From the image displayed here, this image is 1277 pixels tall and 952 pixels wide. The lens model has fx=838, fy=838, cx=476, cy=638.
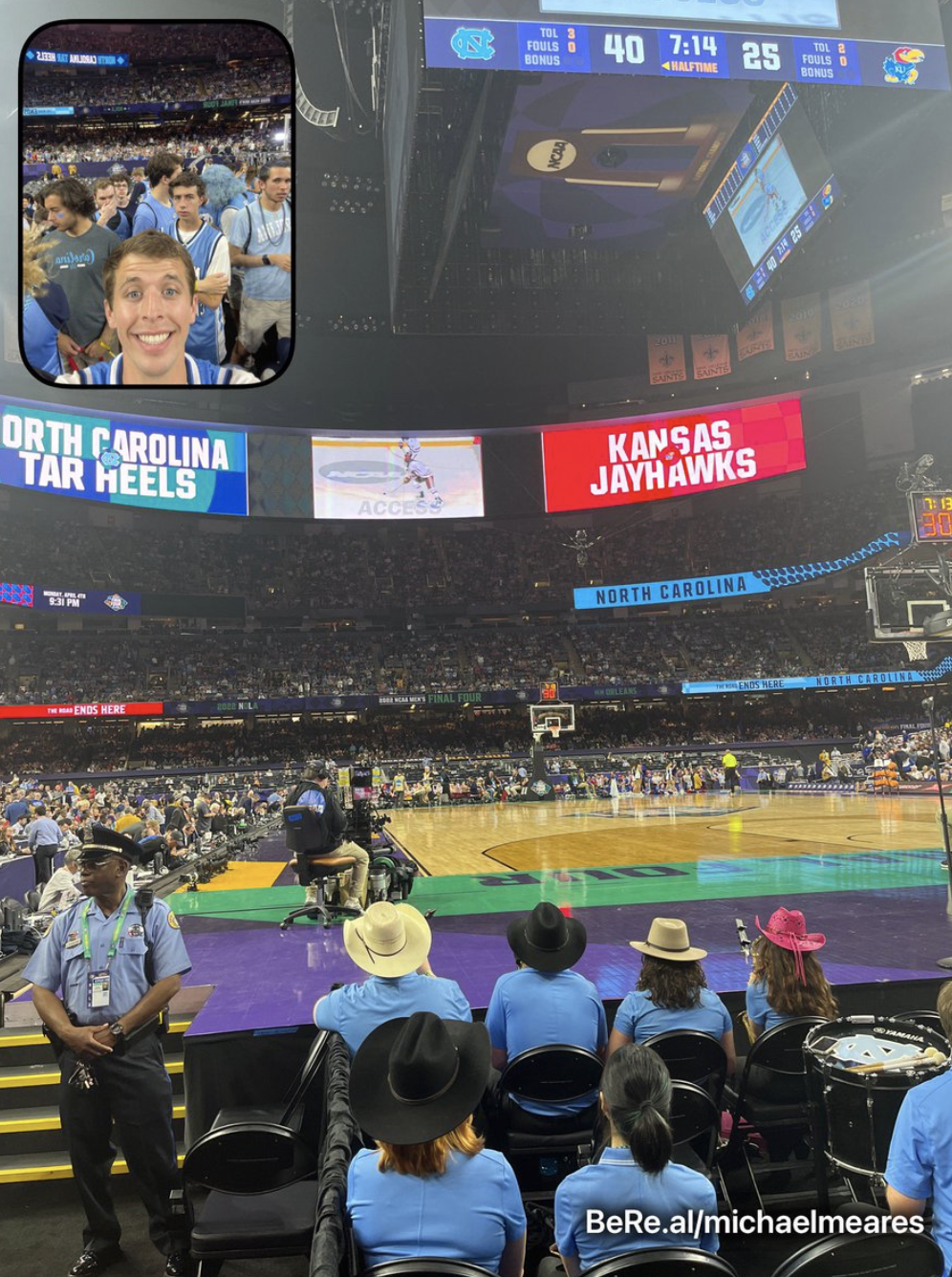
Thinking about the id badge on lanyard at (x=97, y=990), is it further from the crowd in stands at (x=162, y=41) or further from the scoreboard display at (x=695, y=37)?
the scoreboard display at (x=695, y=37)

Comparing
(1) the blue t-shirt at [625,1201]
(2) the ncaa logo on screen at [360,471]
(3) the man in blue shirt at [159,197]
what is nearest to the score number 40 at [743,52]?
(3) the man in blue shirt at [159,197]

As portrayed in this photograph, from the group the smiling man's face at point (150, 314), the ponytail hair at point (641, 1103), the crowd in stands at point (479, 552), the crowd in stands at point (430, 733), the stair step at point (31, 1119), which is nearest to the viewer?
the smiling man's face at point (150, 314)

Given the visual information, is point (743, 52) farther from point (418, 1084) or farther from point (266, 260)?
point (418, 1084)

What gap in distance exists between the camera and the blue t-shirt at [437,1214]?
1.72m

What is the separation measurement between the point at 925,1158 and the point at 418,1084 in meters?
1.12

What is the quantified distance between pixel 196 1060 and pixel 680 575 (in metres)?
35.0

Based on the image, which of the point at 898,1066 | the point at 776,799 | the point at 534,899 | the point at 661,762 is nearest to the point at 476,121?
the point at 534,899

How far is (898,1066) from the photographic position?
96.8 inches

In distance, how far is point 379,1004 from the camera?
2953 mm

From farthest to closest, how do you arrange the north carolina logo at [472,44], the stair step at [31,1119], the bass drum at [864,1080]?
the north carolina logo at [472,44], the stair step at [31,1119], the bass drum at [864,1080]

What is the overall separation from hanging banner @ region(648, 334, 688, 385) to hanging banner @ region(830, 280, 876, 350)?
547 centimetres

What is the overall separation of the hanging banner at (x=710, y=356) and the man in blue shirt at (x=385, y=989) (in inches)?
1276

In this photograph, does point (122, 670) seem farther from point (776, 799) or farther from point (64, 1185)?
point (64, 1185)

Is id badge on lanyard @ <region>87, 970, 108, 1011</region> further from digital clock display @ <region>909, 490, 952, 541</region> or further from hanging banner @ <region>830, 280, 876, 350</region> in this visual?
hanging banner @ <region>830, 280, 876, 350</region>
